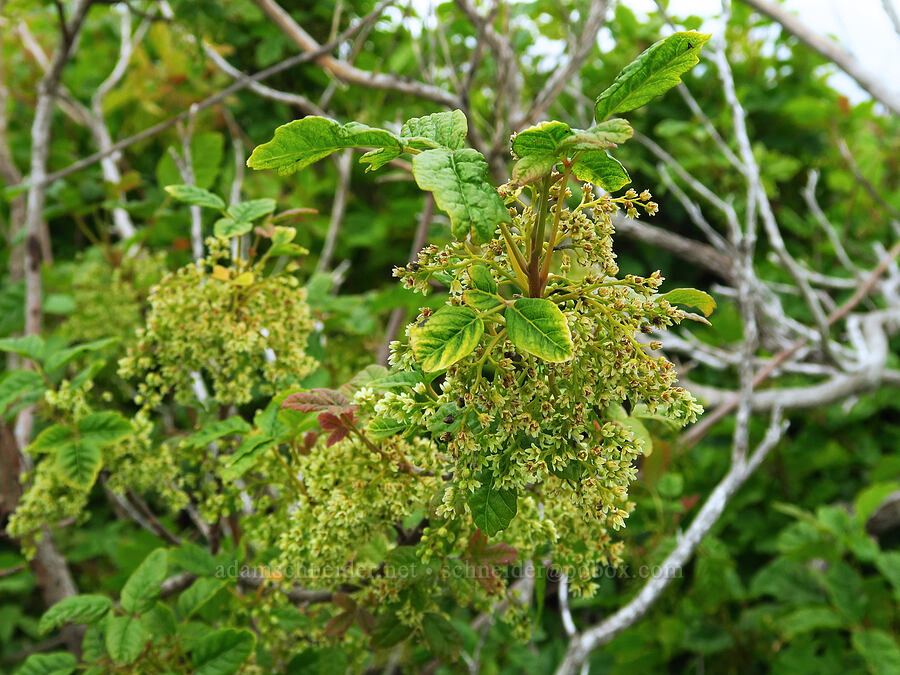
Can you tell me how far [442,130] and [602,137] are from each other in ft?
0.60

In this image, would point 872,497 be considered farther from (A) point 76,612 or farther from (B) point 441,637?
(A) point 76,612

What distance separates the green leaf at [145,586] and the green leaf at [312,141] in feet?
2.71

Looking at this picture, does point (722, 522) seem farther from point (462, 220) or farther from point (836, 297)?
point (462, 220)

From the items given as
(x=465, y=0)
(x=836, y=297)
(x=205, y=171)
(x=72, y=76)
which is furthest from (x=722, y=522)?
(x=72, y=76)

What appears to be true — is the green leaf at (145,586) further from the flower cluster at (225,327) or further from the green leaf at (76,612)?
the flower cluster at (225,327)

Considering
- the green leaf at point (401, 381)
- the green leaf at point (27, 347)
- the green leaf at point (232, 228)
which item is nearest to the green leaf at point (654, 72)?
the green leaf at point (401, 381)

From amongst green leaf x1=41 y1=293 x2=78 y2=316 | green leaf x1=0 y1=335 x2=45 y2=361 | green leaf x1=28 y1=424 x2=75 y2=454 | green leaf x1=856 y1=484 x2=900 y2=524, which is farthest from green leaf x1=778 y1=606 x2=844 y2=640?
green leaf x1=41 y1=293 x2=78 y2=316

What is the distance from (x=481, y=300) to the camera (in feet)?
2.56

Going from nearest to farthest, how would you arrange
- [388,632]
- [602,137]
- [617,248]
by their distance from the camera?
[602,137] → [388,632] → [617,248]

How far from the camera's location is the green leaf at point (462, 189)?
657 millimetres

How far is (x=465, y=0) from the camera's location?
1869 mm

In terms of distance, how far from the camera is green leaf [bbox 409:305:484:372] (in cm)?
74

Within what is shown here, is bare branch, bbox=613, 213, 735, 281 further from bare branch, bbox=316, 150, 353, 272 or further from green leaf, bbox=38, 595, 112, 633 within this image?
green leaf, bbox=38, 595, 112, 633

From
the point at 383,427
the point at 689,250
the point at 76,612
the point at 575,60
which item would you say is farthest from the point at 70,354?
the point at 689,250
